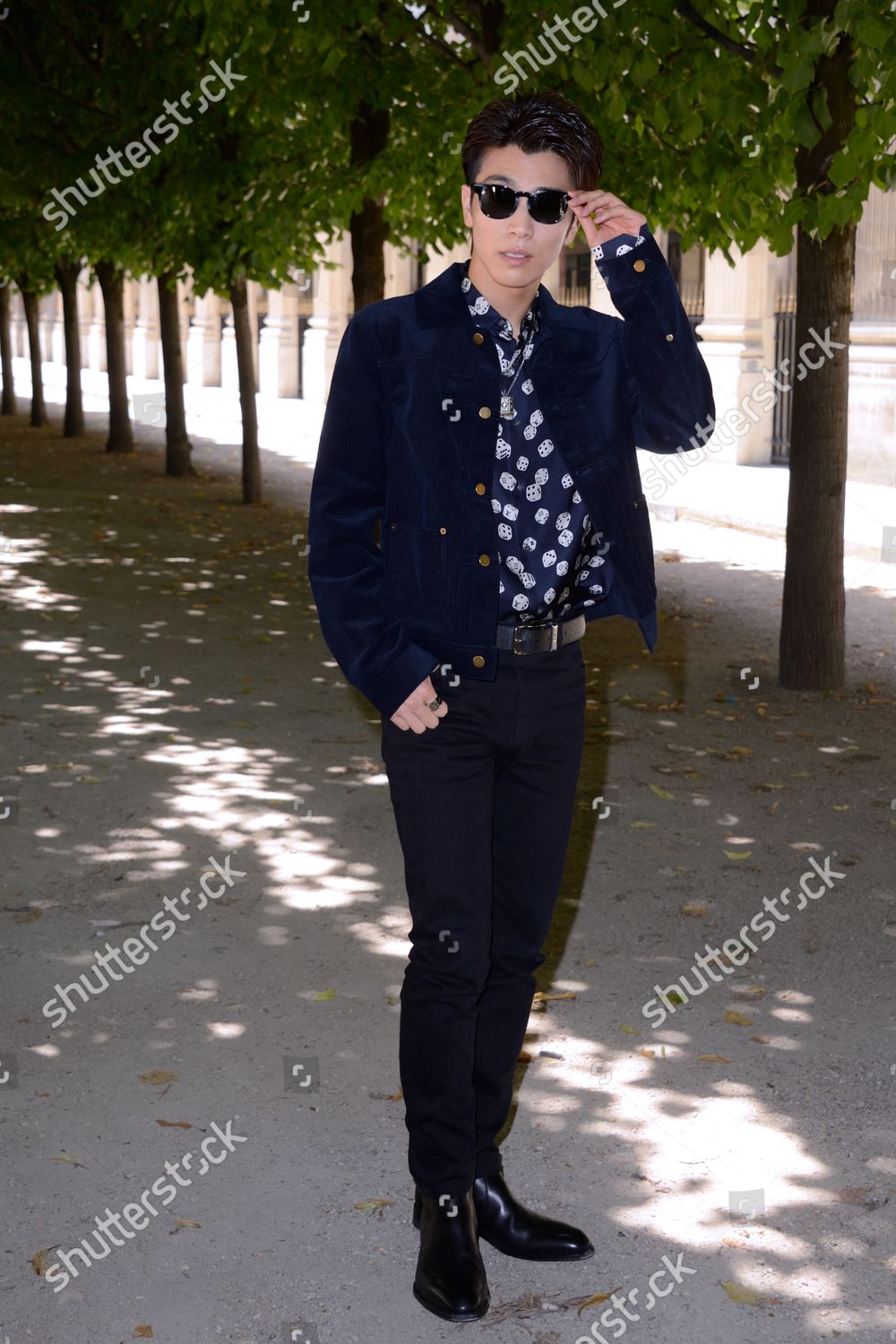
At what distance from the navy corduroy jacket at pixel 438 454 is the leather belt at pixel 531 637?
0.05 m

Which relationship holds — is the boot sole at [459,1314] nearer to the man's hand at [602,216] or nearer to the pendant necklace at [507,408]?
the pendant necklace at [507,408]

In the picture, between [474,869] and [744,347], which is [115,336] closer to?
[744,347]

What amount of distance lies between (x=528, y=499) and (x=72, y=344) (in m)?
26.4

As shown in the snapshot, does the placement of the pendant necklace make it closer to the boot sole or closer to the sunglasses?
the sunglasses

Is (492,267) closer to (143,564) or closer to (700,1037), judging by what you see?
(700,1037)

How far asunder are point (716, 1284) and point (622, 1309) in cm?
23

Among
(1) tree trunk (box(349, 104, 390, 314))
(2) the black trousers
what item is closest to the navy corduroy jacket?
(2) the black trousers

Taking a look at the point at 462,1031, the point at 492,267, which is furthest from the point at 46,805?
the point at 492,267

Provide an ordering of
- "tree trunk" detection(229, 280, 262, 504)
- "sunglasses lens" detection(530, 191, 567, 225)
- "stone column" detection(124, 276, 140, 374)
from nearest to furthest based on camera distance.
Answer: "sunglasses lens" detection(530, 191, 567, 225), "tree trunk" detection(229, 280, 262, 504), "stone column" detection(124, 276, 140, 374)

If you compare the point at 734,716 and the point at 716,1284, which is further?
the point at 734,716

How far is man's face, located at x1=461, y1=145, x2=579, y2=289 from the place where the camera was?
3.12 meters

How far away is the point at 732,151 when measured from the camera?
9.41 meters

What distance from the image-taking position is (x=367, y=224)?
592 inches

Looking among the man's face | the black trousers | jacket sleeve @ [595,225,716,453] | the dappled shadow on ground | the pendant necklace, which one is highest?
the man's face
